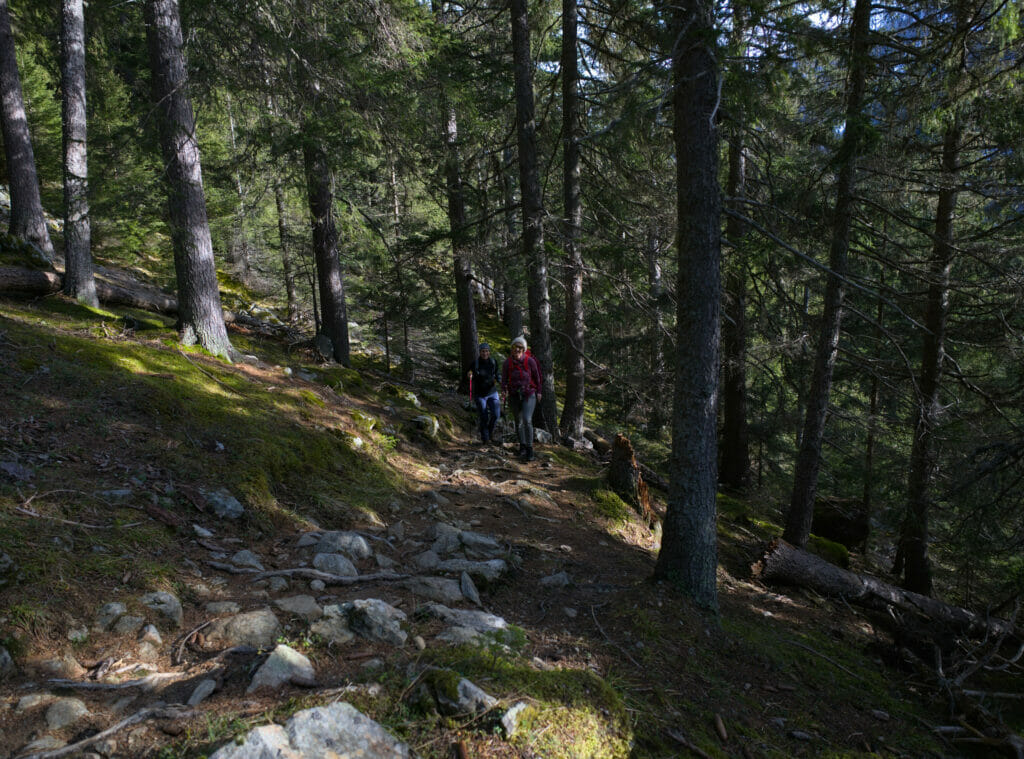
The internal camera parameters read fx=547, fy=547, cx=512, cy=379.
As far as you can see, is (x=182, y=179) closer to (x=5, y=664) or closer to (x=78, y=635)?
(x=78, y=635)

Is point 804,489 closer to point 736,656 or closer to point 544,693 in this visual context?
point 736,656

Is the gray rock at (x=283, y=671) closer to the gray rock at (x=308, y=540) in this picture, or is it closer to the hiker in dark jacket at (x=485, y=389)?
the gray rock at (x=308, y=540)

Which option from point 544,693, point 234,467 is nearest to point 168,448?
point 234,467

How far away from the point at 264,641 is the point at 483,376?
698 centimetres

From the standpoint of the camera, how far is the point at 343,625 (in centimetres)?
349

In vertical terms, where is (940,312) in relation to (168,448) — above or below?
above

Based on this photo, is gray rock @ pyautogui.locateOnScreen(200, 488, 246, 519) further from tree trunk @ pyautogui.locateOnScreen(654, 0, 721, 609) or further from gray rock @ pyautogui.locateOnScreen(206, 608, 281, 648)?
tree trunk @ pyautogui.locateOnScreen(654, 0, 721, 609)

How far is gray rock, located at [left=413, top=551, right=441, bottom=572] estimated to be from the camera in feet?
16.5

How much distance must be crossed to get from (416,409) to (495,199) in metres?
5.73

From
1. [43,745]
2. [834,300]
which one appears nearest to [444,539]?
[43,745]

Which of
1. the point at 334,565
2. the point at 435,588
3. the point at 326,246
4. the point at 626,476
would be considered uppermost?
the point at 326,246

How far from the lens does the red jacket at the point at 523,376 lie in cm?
949

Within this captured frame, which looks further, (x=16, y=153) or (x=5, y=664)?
(x=16, y=153)

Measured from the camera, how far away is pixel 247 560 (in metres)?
4.36
